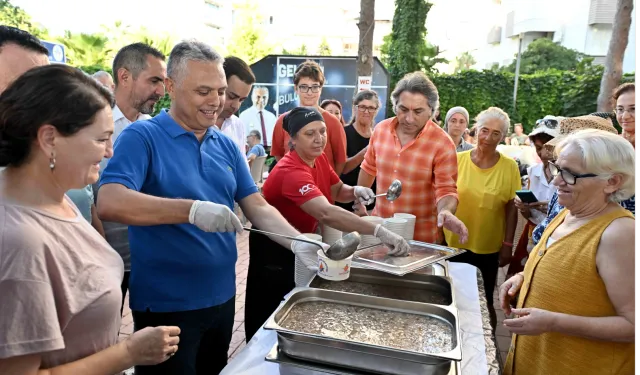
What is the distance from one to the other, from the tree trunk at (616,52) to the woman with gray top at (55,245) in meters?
9.79

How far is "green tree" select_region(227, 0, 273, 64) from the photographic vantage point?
20.2 meters

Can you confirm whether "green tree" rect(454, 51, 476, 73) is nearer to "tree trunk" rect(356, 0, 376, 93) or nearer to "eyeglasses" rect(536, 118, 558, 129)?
"tree trunk" rect(356, 0, 376, 93)

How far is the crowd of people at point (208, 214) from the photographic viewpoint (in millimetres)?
949

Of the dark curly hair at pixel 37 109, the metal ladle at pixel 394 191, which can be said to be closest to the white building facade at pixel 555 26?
the metal ladle at pixel 394 191

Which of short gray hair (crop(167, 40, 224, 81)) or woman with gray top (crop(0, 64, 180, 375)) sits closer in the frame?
woman with gray top (crop(0, 64, 180, 375))

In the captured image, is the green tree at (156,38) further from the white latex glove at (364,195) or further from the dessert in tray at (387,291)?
the dessert in tray at (387,291)

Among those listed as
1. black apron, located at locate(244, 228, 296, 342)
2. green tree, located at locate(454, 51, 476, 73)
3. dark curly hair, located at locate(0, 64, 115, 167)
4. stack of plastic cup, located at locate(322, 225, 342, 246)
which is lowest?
black apron, located at locate(244, 228, 296, 342)

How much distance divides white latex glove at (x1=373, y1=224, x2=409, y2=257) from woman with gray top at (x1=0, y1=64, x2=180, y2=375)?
1.06 metres

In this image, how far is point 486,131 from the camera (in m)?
2.98

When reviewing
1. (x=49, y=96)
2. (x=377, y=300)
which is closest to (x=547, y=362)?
(x=377, y=300)

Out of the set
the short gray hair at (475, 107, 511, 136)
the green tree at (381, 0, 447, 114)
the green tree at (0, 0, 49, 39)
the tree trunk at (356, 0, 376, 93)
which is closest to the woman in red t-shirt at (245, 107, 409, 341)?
the short gray hair at (475, 107, 511, 136)

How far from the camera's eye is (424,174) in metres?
2.65

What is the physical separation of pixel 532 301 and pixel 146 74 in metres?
2.27

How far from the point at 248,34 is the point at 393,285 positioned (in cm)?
2026
